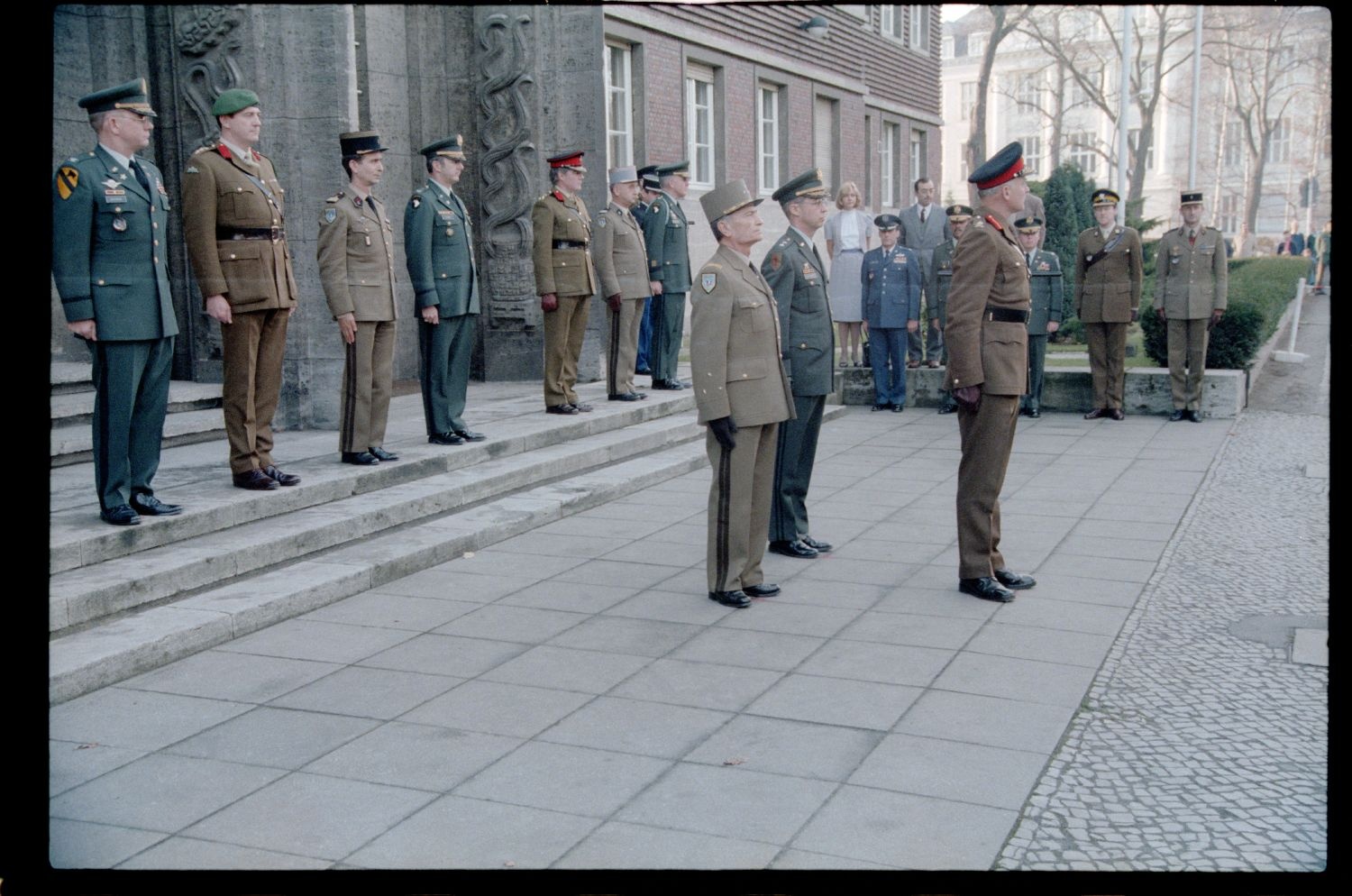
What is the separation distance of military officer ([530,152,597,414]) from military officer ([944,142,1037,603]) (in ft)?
14.9

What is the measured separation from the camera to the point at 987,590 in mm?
6453

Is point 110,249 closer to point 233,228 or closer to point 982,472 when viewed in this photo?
point 233,228

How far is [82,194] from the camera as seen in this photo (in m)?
6.00

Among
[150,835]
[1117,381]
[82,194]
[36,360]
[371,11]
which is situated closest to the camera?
[36,360]

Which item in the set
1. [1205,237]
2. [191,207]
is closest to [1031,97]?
[1205,237]

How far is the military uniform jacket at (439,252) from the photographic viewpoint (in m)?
8.74

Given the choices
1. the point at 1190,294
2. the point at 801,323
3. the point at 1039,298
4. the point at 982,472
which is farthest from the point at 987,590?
the point at 1190,294

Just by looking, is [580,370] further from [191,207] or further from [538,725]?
[538,725]

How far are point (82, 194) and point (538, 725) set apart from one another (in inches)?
131

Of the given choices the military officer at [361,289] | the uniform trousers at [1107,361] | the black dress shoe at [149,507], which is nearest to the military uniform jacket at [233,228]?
the military officer at [361,289]

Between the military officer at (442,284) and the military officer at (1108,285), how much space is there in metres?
6.13

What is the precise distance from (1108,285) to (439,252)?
6583mm

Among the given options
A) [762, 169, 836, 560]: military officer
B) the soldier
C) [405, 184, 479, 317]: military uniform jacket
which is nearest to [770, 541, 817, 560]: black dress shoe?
[762, 169, 836, 560]: military officer

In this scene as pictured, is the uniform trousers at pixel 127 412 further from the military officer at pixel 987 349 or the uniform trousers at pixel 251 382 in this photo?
the military officer at pixel 987 349
